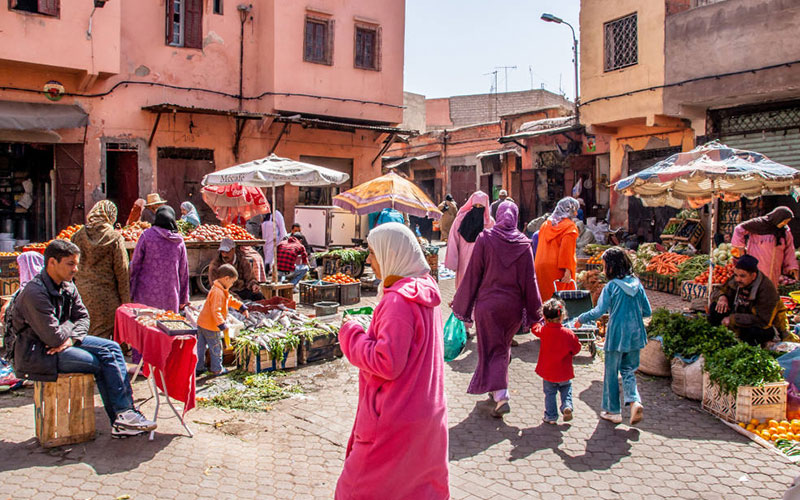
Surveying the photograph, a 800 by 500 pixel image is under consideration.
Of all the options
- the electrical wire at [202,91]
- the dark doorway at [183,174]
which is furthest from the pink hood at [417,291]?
the dark doorway at [183,174]

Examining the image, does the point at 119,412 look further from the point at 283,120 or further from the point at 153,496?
the point at 283,120

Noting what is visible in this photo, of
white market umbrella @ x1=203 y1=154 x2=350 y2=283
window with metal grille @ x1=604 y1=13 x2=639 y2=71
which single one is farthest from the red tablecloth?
window with metal grille @ x1=604 y1=13 x2=639 y2=71

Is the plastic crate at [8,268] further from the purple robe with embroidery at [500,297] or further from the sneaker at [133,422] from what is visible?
the purple robe with embroidery at [500,297]

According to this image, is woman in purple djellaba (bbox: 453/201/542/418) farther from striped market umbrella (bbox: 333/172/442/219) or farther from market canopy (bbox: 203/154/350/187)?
striped market umbrella (bbox: 333/172/442/219)

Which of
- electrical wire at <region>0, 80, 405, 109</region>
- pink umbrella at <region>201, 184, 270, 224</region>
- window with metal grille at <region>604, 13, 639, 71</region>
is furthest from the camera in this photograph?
window with metal grille at <region>604, 13, 639, 71</region>

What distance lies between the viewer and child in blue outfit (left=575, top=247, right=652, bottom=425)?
528 centimetres

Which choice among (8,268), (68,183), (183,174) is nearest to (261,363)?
(8,268)

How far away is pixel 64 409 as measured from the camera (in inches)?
180

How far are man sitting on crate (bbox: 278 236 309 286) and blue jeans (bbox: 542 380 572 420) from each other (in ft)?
22.9

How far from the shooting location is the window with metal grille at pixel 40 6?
44.0 ft

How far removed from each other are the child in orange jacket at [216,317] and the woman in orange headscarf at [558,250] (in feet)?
12.6

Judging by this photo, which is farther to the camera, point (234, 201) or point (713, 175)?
point (234, 201)

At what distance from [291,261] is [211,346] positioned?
508 centimetres

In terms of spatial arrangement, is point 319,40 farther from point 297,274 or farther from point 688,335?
point 688,335
